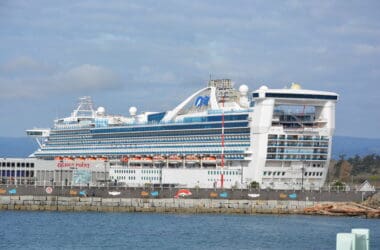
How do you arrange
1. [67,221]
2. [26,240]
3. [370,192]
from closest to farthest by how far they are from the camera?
[26,240] → [67,221] → [370,192]

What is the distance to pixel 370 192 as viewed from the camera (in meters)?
85.6

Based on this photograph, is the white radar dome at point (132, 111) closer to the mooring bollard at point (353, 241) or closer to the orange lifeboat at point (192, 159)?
the orange lifeboat at point (192, 159)

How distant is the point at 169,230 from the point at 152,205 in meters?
18.7

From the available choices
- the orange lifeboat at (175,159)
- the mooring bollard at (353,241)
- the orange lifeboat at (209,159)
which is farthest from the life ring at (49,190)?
the mooring bollard at (353,241)

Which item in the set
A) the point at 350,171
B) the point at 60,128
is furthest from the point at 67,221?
the point at 350,171

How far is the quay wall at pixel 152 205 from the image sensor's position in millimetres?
77250

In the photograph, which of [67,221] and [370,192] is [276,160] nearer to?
[370,192]

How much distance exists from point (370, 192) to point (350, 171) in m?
98.6

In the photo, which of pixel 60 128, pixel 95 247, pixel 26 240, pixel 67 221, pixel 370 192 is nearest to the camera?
pixel 95 247

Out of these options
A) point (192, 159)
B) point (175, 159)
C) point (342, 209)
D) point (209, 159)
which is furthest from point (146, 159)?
point (342, 209)

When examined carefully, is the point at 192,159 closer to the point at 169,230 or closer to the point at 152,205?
the point at 152,205

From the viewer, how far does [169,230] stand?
5953cm

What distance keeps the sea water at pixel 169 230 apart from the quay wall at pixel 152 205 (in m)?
2.83

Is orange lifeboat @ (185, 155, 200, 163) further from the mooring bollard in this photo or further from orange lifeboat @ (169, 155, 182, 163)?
the mooring bollard
